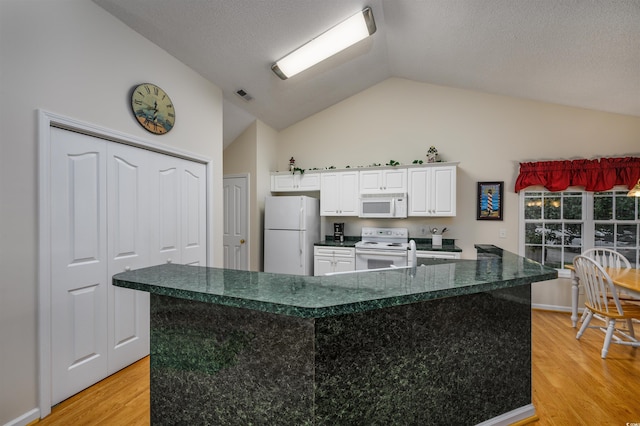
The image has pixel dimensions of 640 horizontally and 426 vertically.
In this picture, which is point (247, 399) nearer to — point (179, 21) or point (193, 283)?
point (193, 283)

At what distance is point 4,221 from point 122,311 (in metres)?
1.10

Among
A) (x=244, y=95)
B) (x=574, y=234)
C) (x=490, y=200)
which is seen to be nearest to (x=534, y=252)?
(x=574, y=234)

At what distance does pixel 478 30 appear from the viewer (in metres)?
2.81

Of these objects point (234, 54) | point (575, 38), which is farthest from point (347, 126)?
point (575, 38)

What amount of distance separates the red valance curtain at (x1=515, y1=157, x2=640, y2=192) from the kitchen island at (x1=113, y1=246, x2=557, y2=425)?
113 inches

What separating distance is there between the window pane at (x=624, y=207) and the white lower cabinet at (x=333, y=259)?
11.2ft

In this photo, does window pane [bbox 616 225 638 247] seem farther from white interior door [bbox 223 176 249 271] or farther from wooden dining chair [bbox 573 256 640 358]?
white interior door [bbox 223 176 249 271]

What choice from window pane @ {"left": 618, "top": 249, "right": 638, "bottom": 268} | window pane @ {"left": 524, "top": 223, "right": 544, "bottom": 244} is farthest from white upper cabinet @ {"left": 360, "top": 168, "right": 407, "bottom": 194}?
window pane @ {"left": 618, "top": 249, "right": 638, "bottom": 268}

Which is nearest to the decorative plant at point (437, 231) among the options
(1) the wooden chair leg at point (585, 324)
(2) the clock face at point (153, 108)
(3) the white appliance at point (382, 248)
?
(3) the white appliance at point (382, 248)

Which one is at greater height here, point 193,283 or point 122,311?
point 193,283

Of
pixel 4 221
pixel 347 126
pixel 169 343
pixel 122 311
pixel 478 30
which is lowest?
pixel 122 311

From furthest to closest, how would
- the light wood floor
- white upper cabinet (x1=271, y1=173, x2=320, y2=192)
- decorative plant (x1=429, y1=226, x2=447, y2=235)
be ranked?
white upper cabinet (x1=271, y1=173, x2=320, y2=192) → decorative plant (x1=429, y1=226, x2=447, y2=235) → the light wood floor

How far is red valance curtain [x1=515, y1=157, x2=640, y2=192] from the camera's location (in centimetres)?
349

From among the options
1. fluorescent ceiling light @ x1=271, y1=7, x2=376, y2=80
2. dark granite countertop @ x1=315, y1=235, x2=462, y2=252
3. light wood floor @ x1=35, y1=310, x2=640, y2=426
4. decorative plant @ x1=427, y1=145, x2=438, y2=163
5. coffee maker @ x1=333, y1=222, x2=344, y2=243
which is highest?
fluorescent ceiling light @ x1=271, y1=7, x2=376, y2=80
